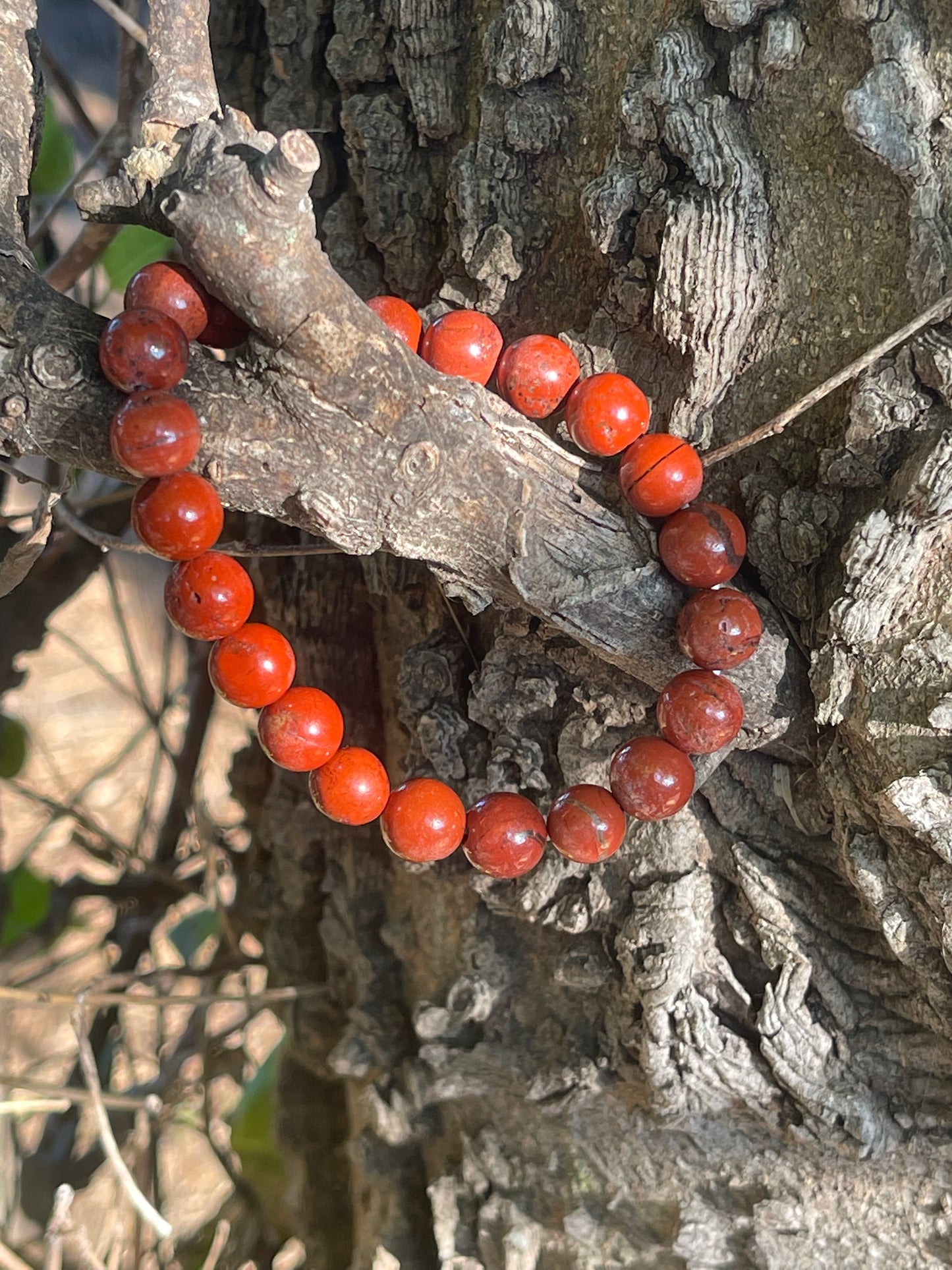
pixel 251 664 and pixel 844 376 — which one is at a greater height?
pixel 844 376

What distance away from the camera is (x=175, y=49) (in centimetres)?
76

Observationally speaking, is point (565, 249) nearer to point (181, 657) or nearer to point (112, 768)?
point (112, 768)

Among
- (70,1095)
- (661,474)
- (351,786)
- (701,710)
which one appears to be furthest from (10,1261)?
(661,474)

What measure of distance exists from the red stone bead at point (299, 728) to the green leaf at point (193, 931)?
1.06 meters

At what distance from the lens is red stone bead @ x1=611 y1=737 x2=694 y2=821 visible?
2.84ft

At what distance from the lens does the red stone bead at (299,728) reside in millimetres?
886

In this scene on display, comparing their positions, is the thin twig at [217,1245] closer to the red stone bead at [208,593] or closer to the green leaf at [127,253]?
the red stone bead at [208,593]

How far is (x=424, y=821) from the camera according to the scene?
91 centimetres

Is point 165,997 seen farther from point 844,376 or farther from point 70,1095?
point 844,376

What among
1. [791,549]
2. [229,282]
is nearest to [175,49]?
[229,282]

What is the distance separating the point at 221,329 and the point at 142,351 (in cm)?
10

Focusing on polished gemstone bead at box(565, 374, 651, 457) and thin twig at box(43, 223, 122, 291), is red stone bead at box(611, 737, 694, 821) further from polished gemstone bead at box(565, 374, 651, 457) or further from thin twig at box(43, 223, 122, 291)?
thin twig at box(43, 223, 122, 291)

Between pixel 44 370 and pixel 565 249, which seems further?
pixel 565 249

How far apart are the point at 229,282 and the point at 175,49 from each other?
0.74 ft
